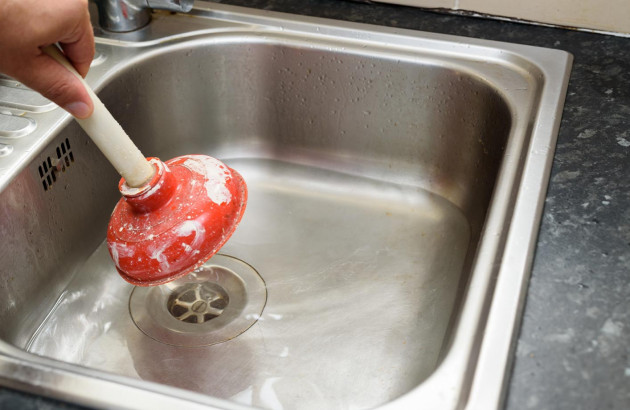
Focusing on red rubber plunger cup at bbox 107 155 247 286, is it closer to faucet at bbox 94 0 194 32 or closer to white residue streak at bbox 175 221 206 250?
white residue streak at bbox 175 221 206 250

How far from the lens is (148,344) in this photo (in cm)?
85

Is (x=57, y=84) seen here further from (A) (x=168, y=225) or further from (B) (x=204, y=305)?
(B) (x=204, y=305)

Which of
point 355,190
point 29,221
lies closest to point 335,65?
point 355,190

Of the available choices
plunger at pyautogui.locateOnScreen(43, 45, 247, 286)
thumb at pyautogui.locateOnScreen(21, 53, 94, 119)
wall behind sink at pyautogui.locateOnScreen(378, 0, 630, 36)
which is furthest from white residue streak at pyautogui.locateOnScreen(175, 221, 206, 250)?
wall behind sink at pyautogui.locateOnScreen(378, 0, 630, 36)

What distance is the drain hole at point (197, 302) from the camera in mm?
886

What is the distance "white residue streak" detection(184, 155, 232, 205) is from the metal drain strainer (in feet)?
0.70

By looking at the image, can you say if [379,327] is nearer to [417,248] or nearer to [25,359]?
[417,248]

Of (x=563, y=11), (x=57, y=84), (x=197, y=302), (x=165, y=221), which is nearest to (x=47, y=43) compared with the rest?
(x=57, y=84)

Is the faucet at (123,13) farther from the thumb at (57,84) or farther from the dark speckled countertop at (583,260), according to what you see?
the dark speckled countertop at (583,260)

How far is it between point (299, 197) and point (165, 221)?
0.35 meters

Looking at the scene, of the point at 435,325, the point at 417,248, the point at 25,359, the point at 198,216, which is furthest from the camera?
the point at 417,248

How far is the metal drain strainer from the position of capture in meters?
0.86

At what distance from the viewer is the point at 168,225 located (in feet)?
2.32

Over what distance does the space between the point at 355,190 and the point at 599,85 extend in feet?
1.23
